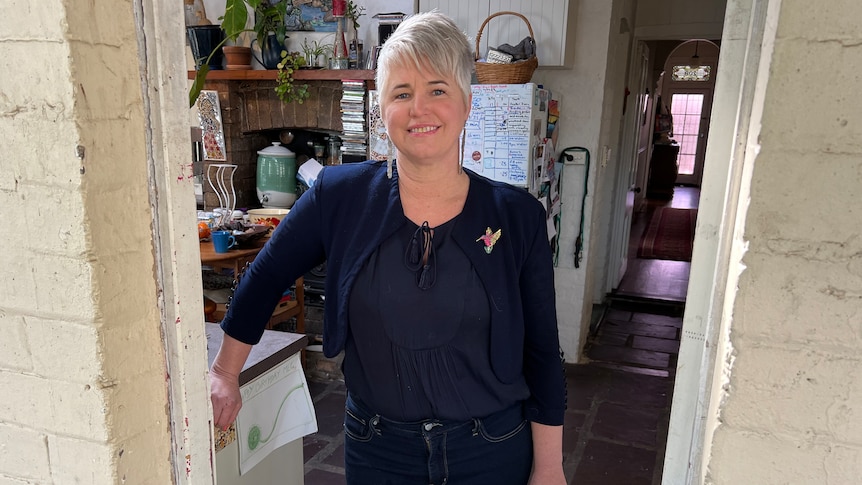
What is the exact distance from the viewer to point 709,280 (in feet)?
2.74

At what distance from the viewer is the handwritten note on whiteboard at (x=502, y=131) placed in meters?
3.14

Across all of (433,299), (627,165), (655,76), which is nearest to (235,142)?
(627,165)

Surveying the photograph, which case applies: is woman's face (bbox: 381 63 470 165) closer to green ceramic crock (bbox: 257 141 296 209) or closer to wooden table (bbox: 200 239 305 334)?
wooden table (bbox: 200 239 305 334)

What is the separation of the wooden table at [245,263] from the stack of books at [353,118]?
109 cm

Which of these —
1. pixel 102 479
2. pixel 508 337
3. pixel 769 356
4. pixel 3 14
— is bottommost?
pixel 102 479

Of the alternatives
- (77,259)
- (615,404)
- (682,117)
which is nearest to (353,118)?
(615,404)

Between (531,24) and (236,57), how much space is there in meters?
2.18

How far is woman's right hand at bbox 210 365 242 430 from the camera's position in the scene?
121 centimetres

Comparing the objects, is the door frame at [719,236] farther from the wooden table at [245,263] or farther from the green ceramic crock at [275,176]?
the green ceramic crock at [275,176]

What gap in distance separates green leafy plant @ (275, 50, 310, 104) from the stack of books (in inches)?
13.5

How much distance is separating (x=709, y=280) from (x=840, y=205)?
0.63ft

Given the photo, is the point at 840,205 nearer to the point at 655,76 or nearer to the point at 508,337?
the point at 508,337

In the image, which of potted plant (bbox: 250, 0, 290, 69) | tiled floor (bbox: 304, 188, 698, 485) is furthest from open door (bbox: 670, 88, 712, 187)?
potted plant (bbox: 250, 0, 290, 69)

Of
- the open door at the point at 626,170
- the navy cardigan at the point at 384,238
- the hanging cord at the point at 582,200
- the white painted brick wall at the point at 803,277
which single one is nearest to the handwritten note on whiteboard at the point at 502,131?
the hanging cord at the point at 582,200
